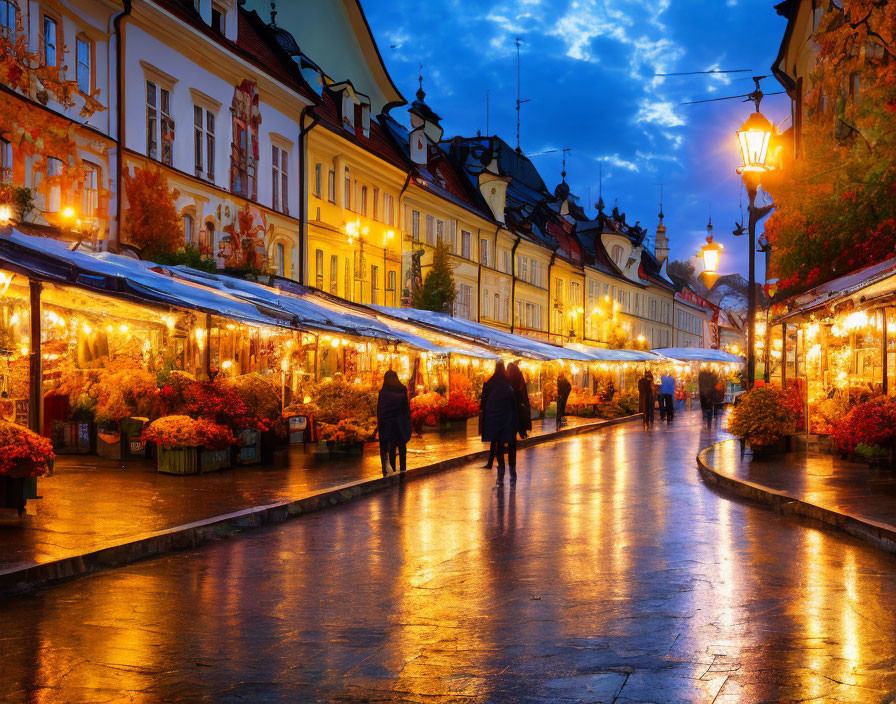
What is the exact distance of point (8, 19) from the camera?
1911cm

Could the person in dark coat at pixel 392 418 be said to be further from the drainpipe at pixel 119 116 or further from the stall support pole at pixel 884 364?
the drainpipe at pixel 119 116

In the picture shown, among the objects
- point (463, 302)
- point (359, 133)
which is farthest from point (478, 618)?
point (463, 302)

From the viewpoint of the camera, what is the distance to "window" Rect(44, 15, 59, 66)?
20.4 meters

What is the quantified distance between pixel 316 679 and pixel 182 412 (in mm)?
11178

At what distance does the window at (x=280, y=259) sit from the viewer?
30766mm

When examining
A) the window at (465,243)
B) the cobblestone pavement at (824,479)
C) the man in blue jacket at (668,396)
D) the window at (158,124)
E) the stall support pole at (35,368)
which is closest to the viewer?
the cobblestone pavement at (824,479)

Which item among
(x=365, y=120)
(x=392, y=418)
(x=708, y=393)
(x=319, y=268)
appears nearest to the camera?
(x=392, y=418)

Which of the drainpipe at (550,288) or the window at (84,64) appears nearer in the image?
the window at (84,64)

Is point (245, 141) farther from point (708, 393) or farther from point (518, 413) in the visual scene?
point (708, 393)

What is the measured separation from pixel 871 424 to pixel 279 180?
19.9 metres

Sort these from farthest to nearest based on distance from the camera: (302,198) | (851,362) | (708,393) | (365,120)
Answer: (365,120) < (708,393) < (302,198) < (851,362)

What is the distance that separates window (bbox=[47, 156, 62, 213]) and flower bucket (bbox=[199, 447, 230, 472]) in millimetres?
7622

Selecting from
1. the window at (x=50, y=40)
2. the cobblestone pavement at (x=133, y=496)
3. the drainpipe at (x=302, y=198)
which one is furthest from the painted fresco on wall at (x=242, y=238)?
the cobblestone pavement at (x=133, y=496)

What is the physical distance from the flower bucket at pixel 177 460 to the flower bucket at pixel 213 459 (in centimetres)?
12
